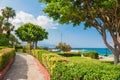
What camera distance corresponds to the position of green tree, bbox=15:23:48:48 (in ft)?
311

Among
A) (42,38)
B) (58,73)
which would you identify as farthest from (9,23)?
(58,73)

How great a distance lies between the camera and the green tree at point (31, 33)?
311 feet

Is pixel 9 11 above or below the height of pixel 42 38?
above

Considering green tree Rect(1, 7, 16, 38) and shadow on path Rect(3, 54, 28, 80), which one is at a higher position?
green tree Rect(1, 7, 16, 38)

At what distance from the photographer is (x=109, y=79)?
8594 millimetres

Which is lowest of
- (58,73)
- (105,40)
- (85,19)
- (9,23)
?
(58,73)

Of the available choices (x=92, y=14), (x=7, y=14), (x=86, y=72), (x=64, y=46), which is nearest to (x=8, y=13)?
(x=7, y=14)

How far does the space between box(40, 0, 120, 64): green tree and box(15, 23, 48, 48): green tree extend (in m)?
65.7

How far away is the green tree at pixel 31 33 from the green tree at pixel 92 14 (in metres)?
65.7

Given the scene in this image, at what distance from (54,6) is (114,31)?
7.64 metres

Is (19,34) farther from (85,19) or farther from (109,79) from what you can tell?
(109,79)

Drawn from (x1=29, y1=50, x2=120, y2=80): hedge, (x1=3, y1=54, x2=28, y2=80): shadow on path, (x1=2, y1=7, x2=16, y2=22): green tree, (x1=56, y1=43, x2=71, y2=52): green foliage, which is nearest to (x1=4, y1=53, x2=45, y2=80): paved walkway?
(x1=3, y1=54, x2=28, y2=80): shadow on path

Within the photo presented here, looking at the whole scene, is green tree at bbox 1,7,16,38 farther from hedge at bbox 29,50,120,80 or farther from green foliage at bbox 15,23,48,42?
hedge at bbox 29,50,120,80

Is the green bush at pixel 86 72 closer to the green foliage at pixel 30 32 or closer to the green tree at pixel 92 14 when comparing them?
the green tree at pixel 92 14
